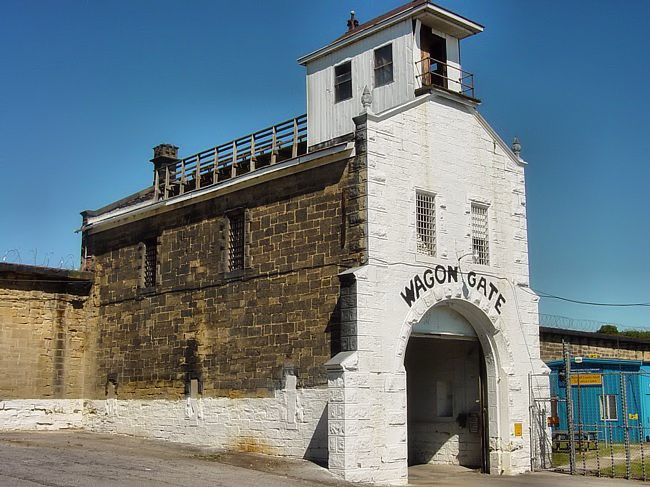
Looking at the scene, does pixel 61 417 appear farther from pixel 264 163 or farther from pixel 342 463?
pixel 342 463

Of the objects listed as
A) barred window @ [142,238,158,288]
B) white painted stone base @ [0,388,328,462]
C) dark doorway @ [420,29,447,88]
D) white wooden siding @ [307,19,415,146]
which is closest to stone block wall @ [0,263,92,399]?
white painted stone base @ [0,388,328,462]

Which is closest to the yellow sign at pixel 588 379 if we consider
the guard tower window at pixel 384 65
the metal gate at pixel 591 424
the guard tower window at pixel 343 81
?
the metal gate at pixel 591 424

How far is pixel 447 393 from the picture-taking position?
76.1 feet

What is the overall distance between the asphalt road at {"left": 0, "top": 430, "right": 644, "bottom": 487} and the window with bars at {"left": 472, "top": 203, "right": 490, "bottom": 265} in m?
5.58

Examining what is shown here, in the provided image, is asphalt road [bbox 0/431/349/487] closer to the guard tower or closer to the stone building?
the stone building

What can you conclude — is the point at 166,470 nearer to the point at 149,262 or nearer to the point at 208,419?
the point at 208,419

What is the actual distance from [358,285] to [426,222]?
3.03 metres

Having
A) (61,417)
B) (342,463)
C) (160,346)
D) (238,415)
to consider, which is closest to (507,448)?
(342,463)

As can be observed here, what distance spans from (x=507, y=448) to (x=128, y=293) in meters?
12.8

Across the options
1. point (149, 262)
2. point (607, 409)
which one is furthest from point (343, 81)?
point (607, 409)

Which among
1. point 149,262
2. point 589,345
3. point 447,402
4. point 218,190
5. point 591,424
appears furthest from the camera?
point 589,345

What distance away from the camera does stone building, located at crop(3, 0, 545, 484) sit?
62.5ft

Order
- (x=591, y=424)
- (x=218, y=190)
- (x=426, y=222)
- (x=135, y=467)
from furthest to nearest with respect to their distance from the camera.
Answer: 1. (x=218, y=190)
2. (x=591, y=424)
3. (x=426, y=222)
4. (x=135, y=467)

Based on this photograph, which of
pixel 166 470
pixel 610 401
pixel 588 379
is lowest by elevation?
pixel 166 470
